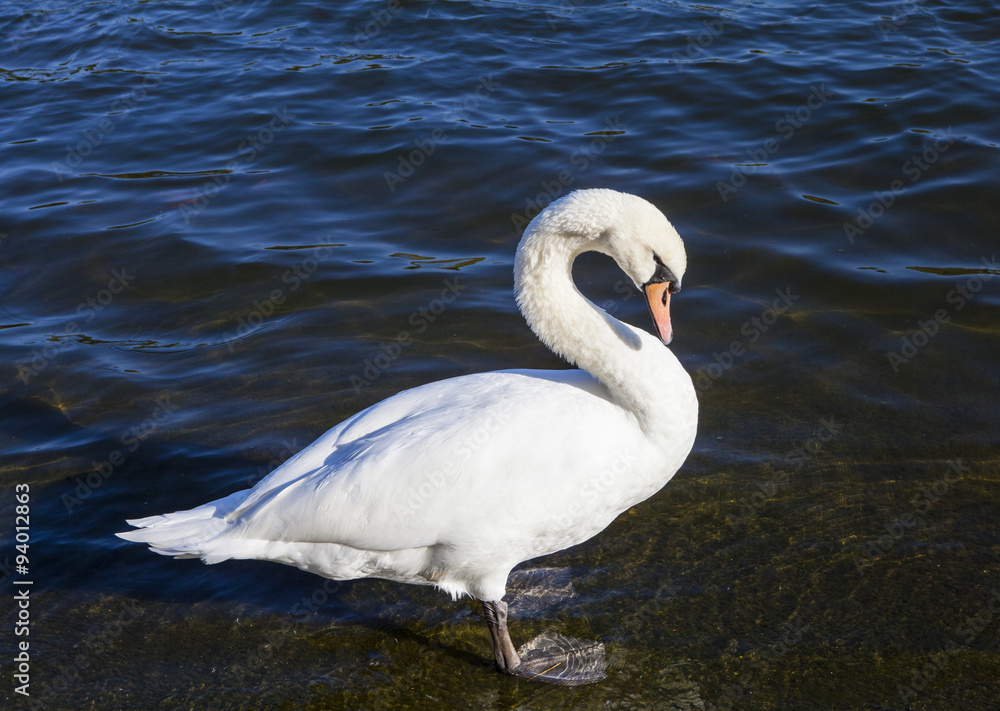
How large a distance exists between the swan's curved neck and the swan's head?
2.5 inches

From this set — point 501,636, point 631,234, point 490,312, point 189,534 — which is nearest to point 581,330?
point 631,234

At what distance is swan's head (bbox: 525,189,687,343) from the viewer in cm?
367

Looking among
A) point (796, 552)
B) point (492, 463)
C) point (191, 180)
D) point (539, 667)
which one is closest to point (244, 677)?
point (539, 667)

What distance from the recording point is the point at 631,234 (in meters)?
3.70

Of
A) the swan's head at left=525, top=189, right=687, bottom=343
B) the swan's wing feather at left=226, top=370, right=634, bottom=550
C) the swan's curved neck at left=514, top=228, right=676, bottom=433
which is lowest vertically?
the swan's wing feather at left=226, top=370, right=634, bottom=550

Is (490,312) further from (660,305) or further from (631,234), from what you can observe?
(631,234)

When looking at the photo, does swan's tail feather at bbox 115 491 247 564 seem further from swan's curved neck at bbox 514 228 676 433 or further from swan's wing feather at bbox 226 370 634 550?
swan's curved neck at bbox 514 228 676 433

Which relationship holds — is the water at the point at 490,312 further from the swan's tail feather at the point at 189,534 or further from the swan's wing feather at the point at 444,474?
the swan's wing feather at the point at 444,474

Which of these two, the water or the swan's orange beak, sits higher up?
the swan's orange beak

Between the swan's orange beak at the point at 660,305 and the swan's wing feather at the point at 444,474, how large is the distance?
39 centimetres

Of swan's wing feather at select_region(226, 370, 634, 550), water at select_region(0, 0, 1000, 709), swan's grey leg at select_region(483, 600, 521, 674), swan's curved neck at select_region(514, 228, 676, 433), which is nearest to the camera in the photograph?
swan's wing feather at select_region(226, 370, 634, 550)

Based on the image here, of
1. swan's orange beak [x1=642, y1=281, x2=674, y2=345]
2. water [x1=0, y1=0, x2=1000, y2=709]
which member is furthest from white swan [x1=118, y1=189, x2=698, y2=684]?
water [x1=0, y1=0, x2=1000, y2=709]

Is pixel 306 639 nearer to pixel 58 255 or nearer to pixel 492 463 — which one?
pixel 492 463

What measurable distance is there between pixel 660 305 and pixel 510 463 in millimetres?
947
